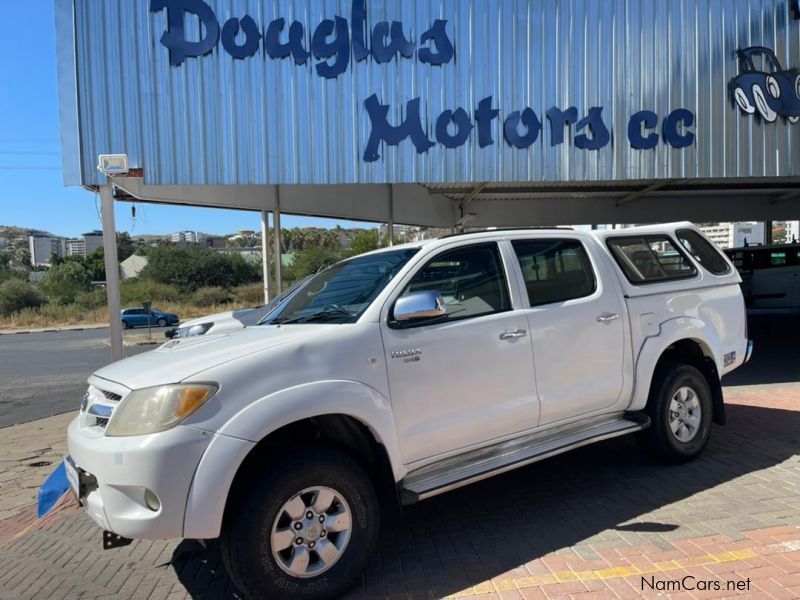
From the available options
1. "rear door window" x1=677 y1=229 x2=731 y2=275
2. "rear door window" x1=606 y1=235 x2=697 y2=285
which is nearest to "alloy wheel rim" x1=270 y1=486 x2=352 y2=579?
"rear door window" x1=606 y1=235 x2=697 y2=285

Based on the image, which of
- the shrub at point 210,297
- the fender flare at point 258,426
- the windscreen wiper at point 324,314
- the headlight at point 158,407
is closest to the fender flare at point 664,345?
the fender flare at point 258,426

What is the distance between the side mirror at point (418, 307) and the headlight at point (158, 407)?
1101 millimetres

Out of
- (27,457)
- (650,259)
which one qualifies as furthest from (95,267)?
(650,259)

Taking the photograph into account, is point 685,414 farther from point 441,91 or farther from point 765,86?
point 765,86

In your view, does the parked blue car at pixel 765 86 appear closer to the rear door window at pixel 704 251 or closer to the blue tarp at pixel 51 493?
the rear door window at pixel 704 251

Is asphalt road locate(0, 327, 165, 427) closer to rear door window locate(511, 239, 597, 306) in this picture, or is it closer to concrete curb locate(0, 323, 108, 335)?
rear door window locate(511, 239, 597, 306)

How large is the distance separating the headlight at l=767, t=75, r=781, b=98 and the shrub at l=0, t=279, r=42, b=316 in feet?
183

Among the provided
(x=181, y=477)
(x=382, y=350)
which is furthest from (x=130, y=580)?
(x=382, y=350)

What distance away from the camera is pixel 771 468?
4.73 meters

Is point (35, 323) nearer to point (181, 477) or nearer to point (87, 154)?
point (87, 154)

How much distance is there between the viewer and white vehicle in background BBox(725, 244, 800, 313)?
14.1m

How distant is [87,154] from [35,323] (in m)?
44.9

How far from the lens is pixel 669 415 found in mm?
4645

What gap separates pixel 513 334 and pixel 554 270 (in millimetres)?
782
